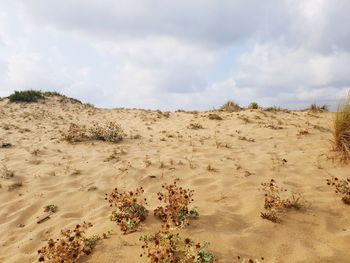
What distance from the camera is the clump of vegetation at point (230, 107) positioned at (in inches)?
745

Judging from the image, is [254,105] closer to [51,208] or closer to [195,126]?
[195,126]

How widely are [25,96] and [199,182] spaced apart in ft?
56.9

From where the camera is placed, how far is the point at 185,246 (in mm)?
4988

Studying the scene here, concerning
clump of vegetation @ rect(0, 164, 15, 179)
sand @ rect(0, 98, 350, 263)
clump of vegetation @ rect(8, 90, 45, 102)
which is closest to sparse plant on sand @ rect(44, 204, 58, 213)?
sand @ rect(0, 98, 350, 263)

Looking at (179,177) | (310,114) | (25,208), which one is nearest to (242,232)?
(179,177)

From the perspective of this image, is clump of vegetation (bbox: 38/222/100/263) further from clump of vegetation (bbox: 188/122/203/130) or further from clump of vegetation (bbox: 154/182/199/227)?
clump of vegetation (bbox: 188/122/203/130)

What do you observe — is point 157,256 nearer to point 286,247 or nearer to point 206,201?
point 286,247

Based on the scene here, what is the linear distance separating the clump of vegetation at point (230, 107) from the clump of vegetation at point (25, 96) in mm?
11211

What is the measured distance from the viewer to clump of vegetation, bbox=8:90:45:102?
21.9 meters

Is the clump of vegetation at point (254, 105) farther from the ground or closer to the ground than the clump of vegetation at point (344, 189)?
farther from the ground

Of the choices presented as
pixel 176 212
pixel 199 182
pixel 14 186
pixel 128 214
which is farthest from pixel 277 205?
pixel 14 186

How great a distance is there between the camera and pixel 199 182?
791cm

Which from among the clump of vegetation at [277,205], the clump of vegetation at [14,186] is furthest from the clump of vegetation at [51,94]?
the clump of vegetation at [277,205]

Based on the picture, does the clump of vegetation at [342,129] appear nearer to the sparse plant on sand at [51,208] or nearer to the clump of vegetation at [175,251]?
the clump of vegetation at [175,251]
